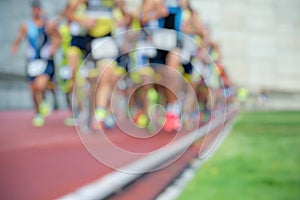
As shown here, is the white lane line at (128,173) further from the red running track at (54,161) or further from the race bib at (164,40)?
the race bib at (164,40)

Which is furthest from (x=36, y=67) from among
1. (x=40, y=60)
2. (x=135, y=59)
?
(x=135, y=59)

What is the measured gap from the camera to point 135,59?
2.09 meters

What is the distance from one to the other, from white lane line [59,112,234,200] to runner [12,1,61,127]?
1.50m

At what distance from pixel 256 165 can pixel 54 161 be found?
588 millimetres

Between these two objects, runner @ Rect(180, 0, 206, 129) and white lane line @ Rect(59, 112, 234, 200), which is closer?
white lane line @ Rect(59, 112, 234, 200)

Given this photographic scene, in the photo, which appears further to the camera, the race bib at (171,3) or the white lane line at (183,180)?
the race bib at (171,3)

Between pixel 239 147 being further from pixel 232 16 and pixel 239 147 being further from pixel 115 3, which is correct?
pixel 115 3

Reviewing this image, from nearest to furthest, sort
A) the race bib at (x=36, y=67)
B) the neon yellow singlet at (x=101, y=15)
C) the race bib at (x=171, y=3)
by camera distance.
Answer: the race bib at (x=171, y=3) → the neon yellow singlet at (x=101, y=15) → the race bib at (x=36, y=67)

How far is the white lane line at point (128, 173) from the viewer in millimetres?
1320

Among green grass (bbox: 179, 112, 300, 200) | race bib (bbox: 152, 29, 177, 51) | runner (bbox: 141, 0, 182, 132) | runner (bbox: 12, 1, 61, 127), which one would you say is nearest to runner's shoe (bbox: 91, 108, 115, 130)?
runner (bbox: 141, 0, 182, 132)

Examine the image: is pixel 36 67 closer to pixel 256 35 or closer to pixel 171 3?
pixel 171 3

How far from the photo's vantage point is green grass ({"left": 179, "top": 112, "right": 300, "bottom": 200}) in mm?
1329

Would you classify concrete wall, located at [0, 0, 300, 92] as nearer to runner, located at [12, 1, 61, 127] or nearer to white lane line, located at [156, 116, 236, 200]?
white lane line, located at [156, 116, 236, 200]

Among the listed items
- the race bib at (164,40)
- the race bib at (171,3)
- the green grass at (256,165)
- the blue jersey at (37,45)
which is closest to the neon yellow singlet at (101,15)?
the race bib at (171,3)
